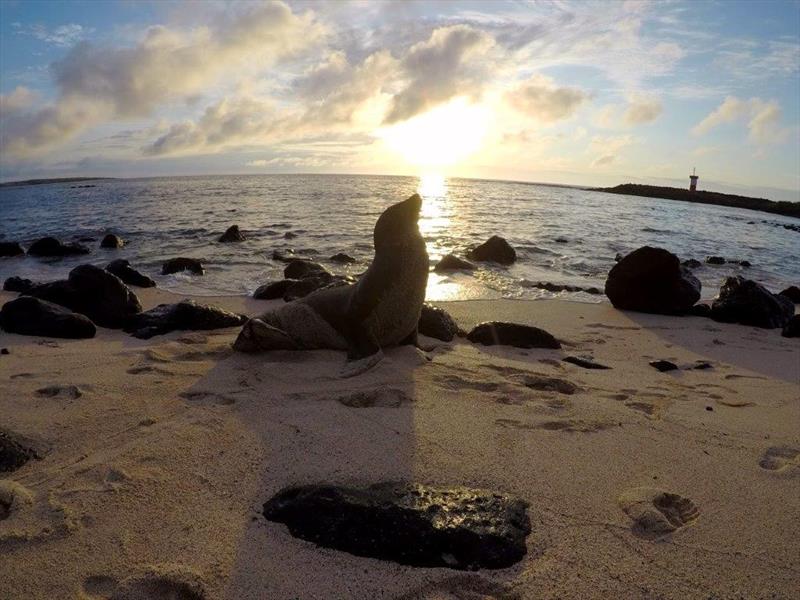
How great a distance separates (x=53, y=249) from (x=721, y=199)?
7401cm

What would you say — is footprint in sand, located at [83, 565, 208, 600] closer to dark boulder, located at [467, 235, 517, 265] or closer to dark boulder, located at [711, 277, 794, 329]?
dark boulder, located at [711, 277, 794, 329]

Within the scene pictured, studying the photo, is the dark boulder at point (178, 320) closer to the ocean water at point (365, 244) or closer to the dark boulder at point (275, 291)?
the dark boulder at point (275, 291)

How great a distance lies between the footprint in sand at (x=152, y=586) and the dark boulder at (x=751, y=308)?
8.89m

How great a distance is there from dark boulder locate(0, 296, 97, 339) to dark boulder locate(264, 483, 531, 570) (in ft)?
15.6

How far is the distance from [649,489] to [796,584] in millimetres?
802

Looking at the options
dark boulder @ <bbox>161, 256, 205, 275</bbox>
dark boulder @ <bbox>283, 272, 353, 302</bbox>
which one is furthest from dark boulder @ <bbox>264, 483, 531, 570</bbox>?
dark boulder @ <bbox>161, 256, 205, 275</bbox>

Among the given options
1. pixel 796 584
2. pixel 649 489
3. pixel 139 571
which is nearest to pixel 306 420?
pixel 139 571

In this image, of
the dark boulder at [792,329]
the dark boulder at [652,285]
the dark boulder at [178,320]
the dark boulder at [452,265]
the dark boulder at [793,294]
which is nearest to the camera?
the dark boulder at [178,320]

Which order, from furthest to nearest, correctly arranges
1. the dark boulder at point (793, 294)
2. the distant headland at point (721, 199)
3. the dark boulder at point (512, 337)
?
the distant headland at point (721, 199) → the dark boulder at point (793, 294) → the dark boulder at point (512, 337)

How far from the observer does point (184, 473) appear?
3.19m

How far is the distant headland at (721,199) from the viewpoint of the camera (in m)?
58.5

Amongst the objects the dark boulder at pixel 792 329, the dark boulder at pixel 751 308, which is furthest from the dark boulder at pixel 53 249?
the dark boulder at pixel 792 329

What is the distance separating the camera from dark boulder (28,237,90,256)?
16656mm

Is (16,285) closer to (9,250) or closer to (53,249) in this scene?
(53,249)
